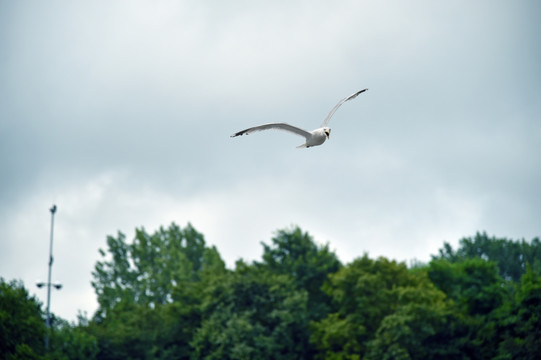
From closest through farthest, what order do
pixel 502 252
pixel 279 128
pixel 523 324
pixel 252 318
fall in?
1. pixel 279 128
2. pixel 523 324
3. pixel 252 318
4. pixel 502 252

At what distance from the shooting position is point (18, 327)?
204 ft

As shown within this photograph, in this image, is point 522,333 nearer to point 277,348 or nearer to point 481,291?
point 481,291

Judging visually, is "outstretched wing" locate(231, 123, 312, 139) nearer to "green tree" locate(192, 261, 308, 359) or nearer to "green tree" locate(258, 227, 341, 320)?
"green tree" locate(192, 261, 308, 359)

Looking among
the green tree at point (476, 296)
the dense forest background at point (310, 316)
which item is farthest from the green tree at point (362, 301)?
the green tree at point (476, 296)

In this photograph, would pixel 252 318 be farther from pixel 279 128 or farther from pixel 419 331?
pixel 279 128

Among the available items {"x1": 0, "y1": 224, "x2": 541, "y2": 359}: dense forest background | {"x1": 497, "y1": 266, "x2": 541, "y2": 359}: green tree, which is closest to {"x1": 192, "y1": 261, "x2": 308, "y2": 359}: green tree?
{"x1": 0, "y1": 224, "x2": 541, "y2": 359}: dense forest background

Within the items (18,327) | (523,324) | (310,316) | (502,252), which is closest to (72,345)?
(18,327)

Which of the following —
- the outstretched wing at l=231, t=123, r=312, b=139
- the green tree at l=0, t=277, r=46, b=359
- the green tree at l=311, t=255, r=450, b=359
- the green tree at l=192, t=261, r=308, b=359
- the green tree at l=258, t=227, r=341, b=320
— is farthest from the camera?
the green tree at l=258, t=227, r=341, b=320

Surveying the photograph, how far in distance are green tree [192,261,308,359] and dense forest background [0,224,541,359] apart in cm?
10

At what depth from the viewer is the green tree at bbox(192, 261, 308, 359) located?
231 feet

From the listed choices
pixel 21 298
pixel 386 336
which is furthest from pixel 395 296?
pixel 21 298

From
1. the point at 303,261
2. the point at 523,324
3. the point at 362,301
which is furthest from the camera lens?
the point at 303,261

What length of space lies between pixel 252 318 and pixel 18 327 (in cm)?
2024

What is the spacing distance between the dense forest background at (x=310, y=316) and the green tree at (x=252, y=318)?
10 cm
